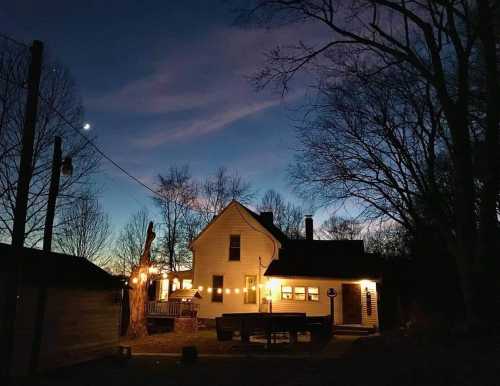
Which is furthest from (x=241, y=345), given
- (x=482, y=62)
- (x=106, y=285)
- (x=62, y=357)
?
(x=482, y=62)

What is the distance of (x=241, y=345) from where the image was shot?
1847 centimetres

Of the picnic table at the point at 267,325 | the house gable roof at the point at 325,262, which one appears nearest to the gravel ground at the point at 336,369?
the picnic table at the point at 267,325

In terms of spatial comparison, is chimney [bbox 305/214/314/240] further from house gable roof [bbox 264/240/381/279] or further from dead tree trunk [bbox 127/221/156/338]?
dead tree trunk [bbox 127/221/156/338]

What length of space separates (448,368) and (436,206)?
5824mm

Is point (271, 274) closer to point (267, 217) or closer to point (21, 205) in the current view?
point (267, 217)

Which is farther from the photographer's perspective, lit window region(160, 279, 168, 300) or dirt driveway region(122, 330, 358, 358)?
lit window region(160, 279, 168, 300)

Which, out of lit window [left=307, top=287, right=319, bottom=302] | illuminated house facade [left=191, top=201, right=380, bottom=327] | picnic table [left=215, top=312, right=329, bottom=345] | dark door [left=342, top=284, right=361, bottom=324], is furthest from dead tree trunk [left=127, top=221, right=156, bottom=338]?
dark door [left=342, top=284, right=361, bottom=324]

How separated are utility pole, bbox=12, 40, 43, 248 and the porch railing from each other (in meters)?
19.2

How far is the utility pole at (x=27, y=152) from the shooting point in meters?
8.91

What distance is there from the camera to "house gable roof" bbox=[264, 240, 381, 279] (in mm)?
25703

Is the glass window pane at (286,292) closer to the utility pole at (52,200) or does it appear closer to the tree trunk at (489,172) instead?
the tree trunk at (489,172)

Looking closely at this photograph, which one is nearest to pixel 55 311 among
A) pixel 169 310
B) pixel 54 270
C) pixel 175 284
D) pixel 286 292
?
pixel 54 270

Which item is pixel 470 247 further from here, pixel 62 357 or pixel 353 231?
pixel 353 231

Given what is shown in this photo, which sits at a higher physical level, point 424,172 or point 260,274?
point 424,172
